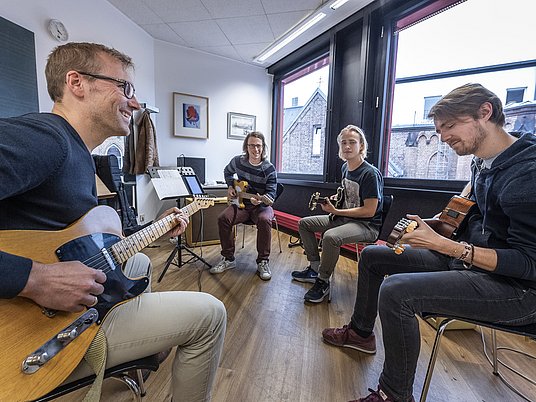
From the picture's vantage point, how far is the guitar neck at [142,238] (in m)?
0.86

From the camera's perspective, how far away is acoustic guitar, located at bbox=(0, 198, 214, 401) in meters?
0.55

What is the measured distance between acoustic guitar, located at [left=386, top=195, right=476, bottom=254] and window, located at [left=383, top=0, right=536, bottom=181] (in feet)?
3.17

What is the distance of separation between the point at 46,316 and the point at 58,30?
8.98 feet

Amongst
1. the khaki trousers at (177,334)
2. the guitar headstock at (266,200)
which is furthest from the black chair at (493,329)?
the guitar headstock at (266,200)

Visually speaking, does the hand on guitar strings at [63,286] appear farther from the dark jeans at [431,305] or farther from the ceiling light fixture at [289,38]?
the ceiling light fixture at [289,38]

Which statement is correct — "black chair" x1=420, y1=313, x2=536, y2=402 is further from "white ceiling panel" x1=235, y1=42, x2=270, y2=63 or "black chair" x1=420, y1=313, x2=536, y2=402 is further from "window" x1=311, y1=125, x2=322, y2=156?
"white ceiling panel" x1=235, y1=42, x2=270, y2=63

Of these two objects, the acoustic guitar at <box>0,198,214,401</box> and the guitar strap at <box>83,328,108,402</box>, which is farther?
the guitar strap at <box>83,328,108,402</box>

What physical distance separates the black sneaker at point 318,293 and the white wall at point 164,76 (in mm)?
2556

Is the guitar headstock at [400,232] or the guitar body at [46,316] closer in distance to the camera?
the guitar body at [46,316]

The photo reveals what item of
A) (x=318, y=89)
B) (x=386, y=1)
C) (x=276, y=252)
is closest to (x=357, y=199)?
(x=276, y=252)

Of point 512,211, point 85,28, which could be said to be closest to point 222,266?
point 512,211

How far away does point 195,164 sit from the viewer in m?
3.92

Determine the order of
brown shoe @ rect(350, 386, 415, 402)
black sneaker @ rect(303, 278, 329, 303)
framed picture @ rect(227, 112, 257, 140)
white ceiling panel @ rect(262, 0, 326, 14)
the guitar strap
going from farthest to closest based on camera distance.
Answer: framed picture @ rect(227, 112, 257, 140), white ceiling panel @ rect(262, 0, 326, 14), black sneaker @ rect(303, 278, 329, 303), brown shoe @ rect(350, 386, 415, 402), the guitar strap

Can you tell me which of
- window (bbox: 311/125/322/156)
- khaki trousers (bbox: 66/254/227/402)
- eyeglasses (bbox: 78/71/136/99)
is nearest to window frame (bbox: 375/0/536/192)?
window (bbox: 311/125/322/156)
